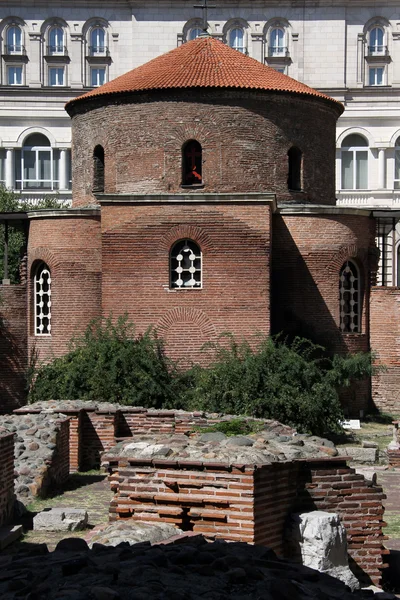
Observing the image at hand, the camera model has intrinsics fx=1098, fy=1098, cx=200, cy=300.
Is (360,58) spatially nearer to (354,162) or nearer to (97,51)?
(354,162)

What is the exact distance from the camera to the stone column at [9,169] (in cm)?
5091

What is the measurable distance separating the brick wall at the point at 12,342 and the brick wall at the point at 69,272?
1.46 ft

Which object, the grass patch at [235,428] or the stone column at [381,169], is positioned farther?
the stone column at [381,169]

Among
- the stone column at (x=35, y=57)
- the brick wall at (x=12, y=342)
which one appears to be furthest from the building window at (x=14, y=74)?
the brick wall at (x=12, y=342)

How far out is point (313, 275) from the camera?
78.0 ft

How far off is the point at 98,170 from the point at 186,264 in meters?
5.06

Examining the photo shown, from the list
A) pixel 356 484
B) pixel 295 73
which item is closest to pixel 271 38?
pixel 295 73

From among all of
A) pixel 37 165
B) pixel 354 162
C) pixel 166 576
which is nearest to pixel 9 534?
pixel 166 576

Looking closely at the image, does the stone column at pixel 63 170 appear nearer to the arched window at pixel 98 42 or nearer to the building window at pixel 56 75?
the building window at pixel 56 75

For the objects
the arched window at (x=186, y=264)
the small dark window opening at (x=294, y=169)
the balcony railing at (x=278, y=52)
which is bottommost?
the arched window at (x=186, y=264)

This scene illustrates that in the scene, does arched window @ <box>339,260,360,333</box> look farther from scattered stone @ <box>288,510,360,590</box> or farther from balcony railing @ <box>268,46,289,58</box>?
balcony railing @ <box>268,46,289,58</box>

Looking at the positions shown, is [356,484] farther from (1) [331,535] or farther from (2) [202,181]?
(2) [202,181]

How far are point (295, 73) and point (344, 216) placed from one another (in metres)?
30.3

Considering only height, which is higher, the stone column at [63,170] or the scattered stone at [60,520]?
the stone column at [63,170]
